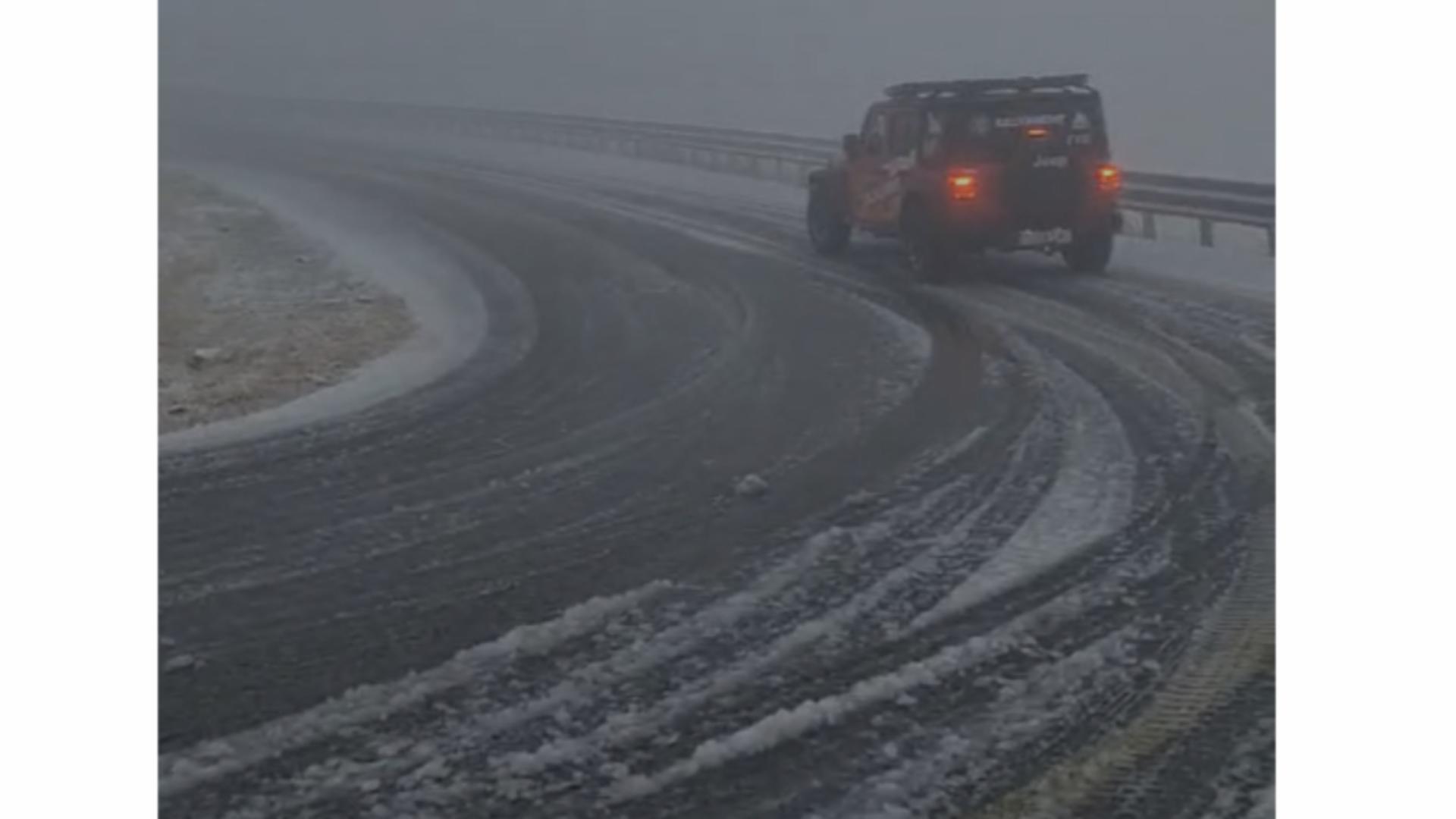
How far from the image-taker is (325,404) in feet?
11.3

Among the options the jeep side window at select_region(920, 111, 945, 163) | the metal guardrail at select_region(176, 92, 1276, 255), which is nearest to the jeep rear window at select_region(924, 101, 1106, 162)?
the jeep side window at select_region(920, 111, 945, 163)

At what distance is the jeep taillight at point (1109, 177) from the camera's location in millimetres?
3391

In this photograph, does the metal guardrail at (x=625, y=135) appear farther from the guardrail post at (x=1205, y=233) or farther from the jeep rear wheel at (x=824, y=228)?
the guardrail post at (x=1205, y=233)

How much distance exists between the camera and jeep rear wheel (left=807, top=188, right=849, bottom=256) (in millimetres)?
3637

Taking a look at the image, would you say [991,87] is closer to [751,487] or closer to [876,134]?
[876,134]

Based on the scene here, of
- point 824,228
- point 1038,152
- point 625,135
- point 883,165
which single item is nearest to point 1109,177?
point 1038,152

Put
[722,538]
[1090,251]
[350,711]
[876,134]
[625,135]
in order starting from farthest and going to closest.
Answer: [625,135]
[876,134]
[1090,251]
[722,538]
[350,711]

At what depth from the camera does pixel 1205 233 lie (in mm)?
3416

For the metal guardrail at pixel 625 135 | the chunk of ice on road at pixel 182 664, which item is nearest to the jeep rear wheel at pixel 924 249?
the metal guardrail at pixel 625 135

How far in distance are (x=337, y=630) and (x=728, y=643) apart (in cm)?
78

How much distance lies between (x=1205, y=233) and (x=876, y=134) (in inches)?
31.0

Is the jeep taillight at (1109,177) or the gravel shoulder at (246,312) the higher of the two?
the jeep taillight at (1109,177)
